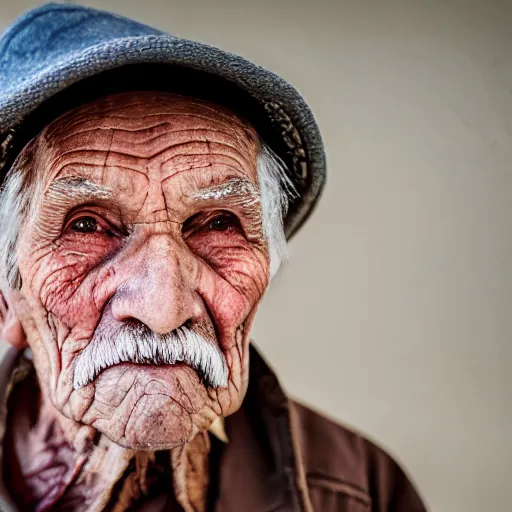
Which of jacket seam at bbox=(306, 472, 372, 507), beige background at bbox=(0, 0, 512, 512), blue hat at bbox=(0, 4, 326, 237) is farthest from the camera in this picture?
beige background at bbox=(0, 0, 512, 512)

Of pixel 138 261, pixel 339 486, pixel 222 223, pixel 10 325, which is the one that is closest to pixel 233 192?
pixel 222 223

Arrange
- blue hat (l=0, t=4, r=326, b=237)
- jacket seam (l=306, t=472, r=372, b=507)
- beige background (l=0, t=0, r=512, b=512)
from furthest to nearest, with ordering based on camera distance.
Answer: beige background (l=0, t=0, r=512, b=512) < jacket seam (l=306, t=472, r=372, b=507) < blue hat (l=0, t=4, r=326, b=237)

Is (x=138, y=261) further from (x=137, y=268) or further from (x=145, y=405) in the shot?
(x=145, y=405)

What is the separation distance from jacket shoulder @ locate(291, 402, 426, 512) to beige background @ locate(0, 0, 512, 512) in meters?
0.59

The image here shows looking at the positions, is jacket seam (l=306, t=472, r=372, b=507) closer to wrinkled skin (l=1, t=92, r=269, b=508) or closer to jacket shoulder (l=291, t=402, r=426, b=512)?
jacket shoulder (l=291, t=402, r=426, b=512)

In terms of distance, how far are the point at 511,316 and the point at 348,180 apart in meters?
0.59

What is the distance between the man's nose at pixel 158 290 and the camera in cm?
92

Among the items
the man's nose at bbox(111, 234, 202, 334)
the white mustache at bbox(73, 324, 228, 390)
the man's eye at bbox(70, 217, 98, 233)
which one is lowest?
the white mustache at bbox(73, 324, 228, 390)

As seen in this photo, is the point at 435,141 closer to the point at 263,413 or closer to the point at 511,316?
the point at 511,316

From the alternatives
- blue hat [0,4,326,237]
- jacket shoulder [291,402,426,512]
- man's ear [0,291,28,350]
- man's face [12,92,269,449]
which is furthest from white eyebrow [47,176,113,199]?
jacket shoulder [291,402,426,512]

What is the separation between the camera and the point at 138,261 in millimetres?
952

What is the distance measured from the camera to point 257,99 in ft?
3.46

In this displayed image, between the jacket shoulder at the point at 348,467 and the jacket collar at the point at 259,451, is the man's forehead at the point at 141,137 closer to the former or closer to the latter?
the jacket collar at the point at 259,451

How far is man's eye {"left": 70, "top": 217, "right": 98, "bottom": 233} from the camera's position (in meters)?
0.99
